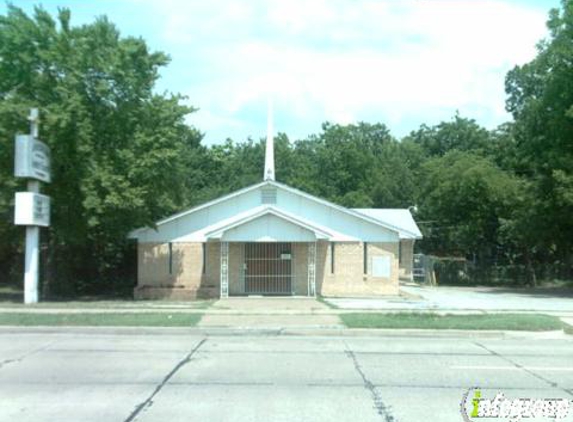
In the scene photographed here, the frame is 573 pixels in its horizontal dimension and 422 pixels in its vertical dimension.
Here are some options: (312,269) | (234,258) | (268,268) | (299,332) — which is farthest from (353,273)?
(299,332)

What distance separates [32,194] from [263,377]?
52.8ft

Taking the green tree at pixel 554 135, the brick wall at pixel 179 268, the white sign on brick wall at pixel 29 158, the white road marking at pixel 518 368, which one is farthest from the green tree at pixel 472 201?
the white road marking at pixel 518 368

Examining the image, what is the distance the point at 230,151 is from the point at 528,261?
45.1 meters

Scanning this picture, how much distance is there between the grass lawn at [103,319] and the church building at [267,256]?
39.0ft

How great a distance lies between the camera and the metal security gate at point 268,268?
31.6 metres

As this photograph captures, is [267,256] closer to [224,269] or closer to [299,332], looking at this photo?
[224,269]

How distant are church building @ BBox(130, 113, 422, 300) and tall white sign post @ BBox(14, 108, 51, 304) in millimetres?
7082

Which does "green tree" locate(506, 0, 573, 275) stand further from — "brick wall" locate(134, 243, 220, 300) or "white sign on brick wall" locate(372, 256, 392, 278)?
"brick wall" locate(134, 243, 220, 300)

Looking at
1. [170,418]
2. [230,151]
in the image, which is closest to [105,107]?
[170,418]

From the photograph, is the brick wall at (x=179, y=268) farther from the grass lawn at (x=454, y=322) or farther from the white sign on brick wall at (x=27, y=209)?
the grass lawn at (x=454, y=322)

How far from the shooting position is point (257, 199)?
33.2m

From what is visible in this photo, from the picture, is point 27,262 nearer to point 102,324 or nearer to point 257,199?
point 102,324

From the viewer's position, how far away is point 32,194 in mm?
23938

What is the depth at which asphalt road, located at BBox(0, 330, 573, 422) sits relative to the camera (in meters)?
8.25
